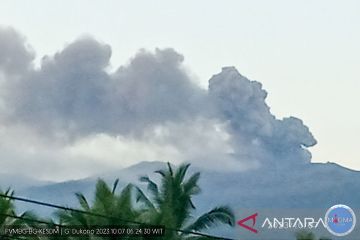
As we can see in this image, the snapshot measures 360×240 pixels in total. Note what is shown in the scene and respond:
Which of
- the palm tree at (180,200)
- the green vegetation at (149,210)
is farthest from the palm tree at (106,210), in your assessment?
the palm tree at (180,200)

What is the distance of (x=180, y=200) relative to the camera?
42906 mm

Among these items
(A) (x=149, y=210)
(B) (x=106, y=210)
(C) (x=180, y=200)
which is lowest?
(B) (x=106, y=210)

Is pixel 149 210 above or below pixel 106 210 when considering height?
above

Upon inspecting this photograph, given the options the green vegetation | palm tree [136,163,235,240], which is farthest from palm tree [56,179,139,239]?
palm tree [136,163,235,240]

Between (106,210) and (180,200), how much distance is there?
5650mm

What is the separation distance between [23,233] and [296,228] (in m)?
12.2

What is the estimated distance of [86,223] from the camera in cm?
3744

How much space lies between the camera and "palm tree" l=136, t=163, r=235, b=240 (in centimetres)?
4244

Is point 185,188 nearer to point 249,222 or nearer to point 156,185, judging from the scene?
point 156,185

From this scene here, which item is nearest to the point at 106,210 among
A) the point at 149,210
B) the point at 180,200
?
the point at 149,210

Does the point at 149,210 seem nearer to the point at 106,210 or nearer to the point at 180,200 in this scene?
the point at 106,210

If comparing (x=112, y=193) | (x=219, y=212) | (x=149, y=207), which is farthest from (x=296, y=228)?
(x=112, y=193)

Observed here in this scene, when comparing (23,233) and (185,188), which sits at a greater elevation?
(185,188)

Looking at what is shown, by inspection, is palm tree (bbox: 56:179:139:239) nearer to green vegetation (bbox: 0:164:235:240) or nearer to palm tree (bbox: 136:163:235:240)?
green vegetation (bbox: 0:164:235:240)
